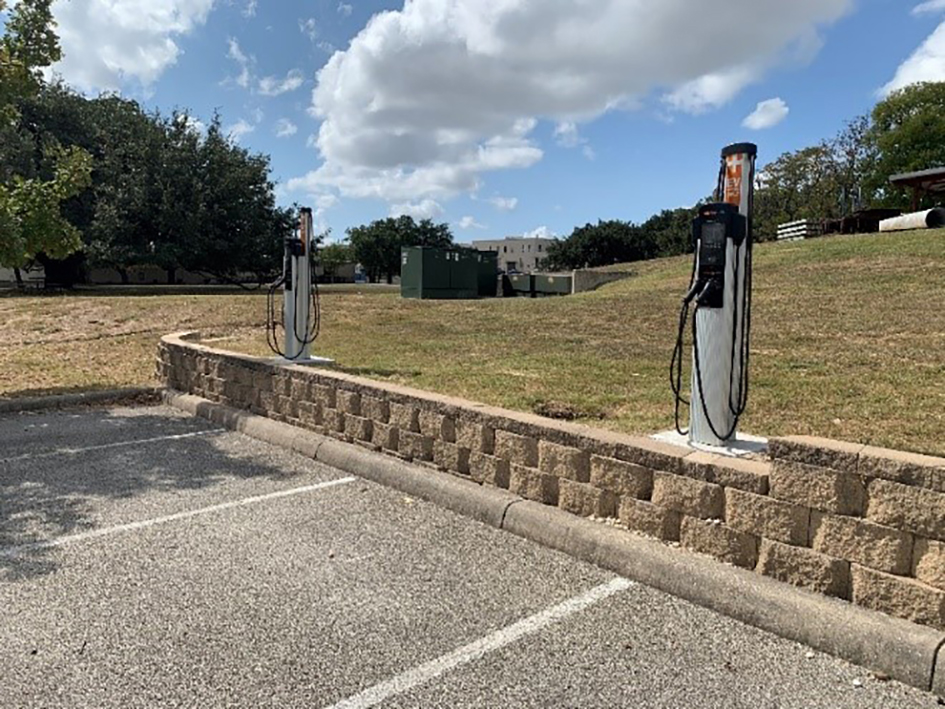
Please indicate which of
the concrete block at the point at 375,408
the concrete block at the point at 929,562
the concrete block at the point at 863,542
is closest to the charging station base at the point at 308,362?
the concrete block at the point at 375,408

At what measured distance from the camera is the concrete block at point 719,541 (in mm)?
3320

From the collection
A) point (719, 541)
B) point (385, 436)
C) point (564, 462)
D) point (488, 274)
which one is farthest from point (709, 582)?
point (488, 274)

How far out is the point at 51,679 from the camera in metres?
2.68

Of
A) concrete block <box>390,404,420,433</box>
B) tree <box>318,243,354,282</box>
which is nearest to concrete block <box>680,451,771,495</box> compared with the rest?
concrete block <box>390,404,420,433</box>

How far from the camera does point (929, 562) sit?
2.74 m

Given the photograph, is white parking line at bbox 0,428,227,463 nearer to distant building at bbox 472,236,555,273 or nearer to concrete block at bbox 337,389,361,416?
concrete block at bbox 337,389,361,416

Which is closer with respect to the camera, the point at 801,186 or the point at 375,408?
the point at 375,408

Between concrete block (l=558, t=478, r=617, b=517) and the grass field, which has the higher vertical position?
the grass field

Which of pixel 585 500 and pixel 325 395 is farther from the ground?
pixel 325 395

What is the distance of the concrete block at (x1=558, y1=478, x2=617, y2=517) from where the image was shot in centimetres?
391

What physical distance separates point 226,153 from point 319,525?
106ft

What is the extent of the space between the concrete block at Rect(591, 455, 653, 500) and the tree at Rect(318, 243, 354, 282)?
76003mm

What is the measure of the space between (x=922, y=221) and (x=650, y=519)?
23315 millimetres

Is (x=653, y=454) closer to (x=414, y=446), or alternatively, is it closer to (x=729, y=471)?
(x=729, y=471)
